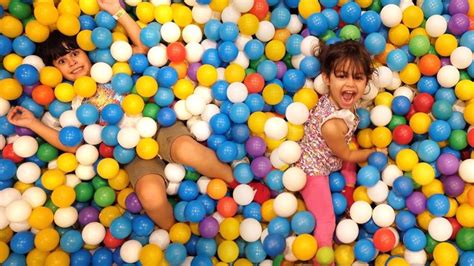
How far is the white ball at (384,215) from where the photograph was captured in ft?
5.35

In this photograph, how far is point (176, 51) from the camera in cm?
178

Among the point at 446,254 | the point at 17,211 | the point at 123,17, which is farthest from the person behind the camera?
the point at 123,17

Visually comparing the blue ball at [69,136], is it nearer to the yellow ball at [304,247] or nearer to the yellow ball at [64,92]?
the yellow ball at [64,92]

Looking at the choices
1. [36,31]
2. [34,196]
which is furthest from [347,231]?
[36,31]

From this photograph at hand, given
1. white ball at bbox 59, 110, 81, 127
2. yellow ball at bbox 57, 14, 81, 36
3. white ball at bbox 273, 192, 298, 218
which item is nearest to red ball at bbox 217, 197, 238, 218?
white ball at bbox 273, 192, 298, 218

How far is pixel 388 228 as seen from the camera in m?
1.64

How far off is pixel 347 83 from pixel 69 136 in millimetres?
926

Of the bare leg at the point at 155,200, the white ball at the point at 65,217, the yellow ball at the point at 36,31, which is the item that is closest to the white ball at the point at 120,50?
the yellow ball at the point at 36,31

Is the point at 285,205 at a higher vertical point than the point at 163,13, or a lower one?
lower

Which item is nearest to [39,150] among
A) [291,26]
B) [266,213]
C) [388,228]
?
[266,213]

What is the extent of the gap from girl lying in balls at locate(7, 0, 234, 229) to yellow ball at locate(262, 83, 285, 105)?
27cm

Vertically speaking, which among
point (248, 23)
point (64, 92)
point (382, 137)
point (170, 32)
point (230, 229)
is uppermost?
point (248, 23)

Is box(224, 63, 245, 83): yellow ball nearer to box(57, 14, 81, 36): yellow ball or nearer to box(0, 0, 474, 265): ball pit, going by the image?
box(0, 0, 474, 265): ball pit

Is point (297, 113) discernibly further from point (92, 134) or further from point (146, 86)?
point (92, 134)
